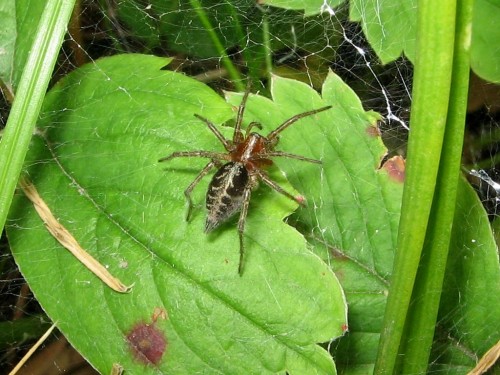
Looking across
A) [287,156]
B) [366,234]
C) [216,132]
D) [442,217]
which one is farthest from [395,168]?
[216,132]

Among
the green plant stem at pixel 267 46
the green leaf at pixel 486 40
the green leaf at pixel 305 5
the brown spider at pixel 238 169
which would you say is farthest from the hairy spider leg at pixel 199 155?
the green leaf at pixel 486 40

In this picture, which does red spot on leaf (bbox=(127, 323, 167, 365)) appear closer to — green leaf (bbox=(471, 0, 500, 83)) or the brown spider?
the brown spider

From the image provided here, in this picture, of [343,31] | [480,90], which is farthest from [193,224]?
[480,90]

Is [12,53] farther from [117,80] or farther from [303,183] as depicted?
[303,183]

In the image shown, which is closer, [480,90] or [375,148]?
[375,148]

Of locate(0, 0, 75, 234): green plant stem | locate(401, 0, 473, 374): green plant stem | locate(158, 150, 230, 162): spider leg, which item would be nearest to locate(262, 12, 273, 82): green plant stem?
locate(158, 150, 230, 162): spider leg

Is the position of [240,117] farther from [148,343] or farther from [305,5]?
[148,343]
